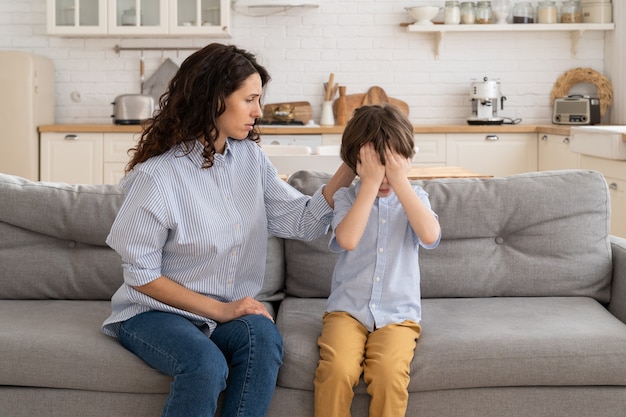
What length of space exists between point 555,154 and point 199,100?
12.7ft

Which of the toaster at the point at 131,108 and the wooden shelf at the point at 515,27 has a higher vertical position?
the wooden shelf at the point at 515,27

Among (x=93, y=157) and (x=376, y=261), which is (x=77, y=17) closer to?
(x=93, y=157)

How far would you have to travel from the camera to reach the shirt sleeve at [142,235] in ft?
6.95

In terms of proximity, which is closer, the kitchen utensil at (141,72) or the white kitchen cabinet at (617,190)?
the white kitchen cabinet at (617,190)

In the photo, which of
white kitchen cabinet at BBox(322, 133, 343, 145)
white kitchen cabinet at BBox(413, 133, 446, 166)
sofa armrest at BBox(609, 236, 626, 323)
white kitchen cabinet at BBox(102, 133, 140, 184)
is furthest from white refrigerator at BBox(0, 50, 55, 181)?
sofa armrest at BBox(609, 236, 626, 323)

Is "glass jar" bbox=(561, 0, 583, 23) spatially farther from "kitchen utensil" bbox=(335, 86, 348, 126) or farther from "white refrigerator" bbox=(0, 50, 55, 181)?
"white refrigerator" bbox=(0, 50, 55, 181)

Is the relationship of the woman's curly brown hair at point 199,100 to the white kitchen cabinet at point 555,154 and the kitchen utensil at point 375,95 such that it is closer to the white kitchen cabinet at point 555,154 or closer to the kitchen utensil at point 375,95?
the white kitchen cabinet at point 555,154

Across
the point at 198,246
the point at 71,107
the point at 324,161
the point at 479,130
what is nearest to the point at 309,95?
the point at 479,130

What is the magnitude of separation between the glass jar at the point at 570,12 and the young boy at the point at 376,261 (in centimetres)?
434

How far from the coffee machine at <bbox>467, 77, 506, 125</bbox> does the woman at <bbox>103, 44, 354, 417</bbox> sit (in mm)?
3910

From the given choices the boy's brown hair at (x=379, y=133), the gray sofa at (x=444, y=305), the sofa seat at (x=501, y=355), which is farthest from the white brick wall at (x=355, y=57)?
the sofa seat at (x=501, y=355)

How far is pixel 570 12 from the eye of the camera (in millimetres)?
6230

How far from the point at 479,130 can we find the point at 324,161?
241cm

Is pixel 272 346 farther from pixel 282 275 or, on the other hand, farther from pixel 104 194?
pixel 104 194
